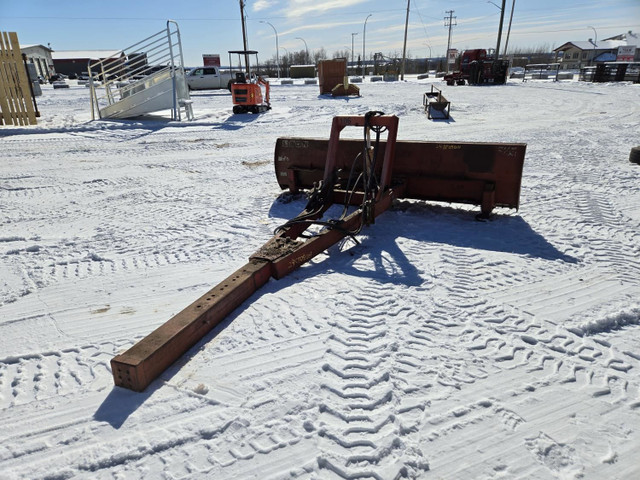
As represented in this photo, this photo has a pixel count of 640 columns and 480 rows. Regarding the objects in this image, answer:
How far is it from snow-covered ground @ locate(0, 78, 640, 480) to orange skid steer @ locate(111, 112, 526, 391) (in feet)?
0.69

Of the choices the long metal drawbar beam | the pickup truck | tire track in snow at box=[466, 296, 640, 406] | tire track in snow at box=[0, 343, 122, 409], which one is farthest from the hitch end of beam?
the pickup truck

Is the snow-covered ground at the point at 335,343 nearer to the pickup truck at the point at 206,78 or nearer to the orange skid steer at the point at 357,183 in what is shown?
the orange skid steer at the point at 357,183

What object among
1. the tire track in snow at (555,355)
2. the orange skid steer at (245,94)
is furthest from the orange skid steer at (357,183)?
the orange skid steer at (245,94)

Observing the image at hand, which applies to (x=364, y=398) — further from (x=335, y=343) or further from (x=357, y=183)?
(x=357, y=183)

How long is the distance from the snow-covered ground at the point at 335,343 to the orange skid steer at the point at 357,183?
211 millimetres

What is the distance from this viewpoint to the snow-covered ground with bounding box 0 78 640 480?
2.04 m

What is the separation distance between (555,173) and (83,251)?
23.4 feet

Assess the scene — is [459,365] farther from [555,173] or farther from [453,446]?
[555,173]

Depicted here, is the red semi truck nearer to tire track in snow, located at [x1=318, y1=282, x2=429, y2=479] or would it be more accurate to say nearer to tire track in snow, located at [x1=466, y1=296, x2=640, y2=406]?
tire track in snow, located at [x1=466, y1=296, x2=640, y2=406]

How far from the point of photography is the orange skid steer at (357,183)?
3543 mm

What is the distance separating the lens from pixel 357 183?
16.5 feet

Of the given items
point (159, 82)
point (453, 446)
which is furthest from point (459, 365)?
point (159, 82)

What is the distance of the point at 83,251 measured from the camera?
4359 mm

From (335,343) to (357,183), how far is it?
8.55ft
